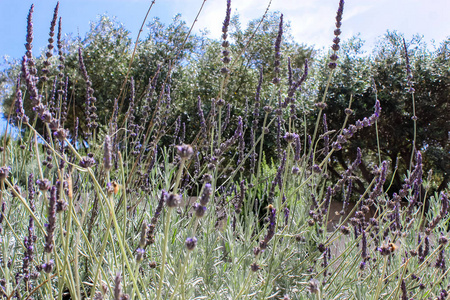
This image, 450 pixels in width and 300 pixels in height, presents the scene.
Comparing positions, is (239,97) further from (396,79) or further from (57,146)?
(57,146)

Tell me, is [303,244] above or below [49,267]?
below

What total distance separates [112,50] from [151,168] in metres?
12.7

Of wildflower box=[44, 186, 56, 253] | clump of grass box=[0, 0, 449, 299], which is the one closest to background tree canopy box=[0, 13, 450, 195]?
clump of grass box=[0, 0, 449, 299]

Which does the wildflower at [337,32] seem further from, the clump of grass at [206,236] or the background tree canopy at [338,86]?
the background tree canopy at [338,86]

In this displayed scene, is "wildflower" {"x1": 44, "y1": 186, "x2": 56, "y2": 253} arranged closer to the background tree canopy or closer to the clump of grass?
the clump of grass

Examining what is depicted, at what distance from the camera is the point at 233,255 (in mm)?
1860

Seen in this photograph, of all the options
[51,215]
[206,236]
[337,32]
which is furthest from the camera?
[206,236]

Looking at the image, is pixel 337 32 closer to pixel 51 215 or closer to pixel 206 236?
pixel 206 236

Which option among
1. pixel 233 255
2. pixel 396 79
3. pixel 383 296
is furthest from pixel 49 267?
pixel 396 79

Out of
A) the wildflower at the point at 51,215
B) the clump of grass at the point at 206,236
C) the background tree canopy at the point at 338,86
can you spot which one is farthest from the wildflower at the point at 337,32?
the background tree canopy at the point at 338,86

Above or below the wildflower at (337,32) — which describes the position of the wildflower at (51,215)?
below

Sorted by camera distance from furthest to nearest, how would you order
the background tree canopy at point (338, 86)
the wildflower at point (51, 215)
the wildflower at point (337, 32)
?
the background tree canopy at point (338, 86), the wildflower at point (337, 32), the wildflower at point (51, 215)

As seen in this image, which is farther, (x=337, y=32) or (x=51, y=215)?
(x=337, y=32)

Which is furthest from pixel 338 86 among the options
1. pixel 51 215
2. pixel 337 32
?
pixel 51 215
